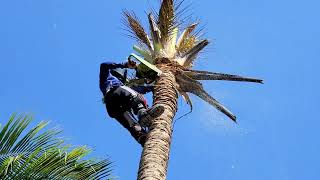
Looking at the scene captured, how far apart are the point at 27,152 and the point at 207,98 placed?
2.64 metres

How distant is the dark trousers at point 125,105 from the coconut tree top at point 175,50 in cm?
61

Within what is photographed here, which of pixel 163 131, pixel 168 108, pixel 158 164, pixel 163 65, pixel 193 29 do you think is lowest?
pixel 158 164

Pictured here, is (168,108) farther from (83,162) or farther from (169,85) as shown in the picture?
(83,162)

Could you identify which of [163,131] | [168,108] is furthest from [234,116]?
[163,131]

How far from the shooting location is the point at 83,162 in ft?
20.3

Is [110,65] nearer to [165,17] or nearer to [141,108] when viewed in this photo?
[165,17]

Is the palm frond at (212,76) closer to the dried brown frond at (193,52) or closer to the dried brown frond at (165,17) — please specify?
the dried brown frond at (193,52)

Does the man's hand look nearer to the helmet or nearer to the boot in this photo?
the helmet

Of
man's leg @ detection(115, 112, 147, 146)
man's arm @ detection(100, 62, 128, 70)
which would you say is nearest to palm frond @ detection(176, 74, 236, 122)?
man's leg @ detection(115, 112, 147, 146)

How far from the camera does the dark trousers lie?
722cm

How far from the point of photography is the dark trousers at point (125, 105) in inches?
284

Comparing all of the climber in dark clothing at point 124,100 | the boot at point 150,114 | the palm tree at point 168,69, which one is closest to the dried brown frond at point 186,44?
the palm tree at point 168,69

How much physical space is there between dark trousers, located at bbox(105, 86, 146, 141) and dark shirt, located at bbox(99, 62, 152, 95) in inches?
9.3

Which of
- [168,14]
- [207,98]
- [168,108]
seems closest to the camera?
[168,108]
